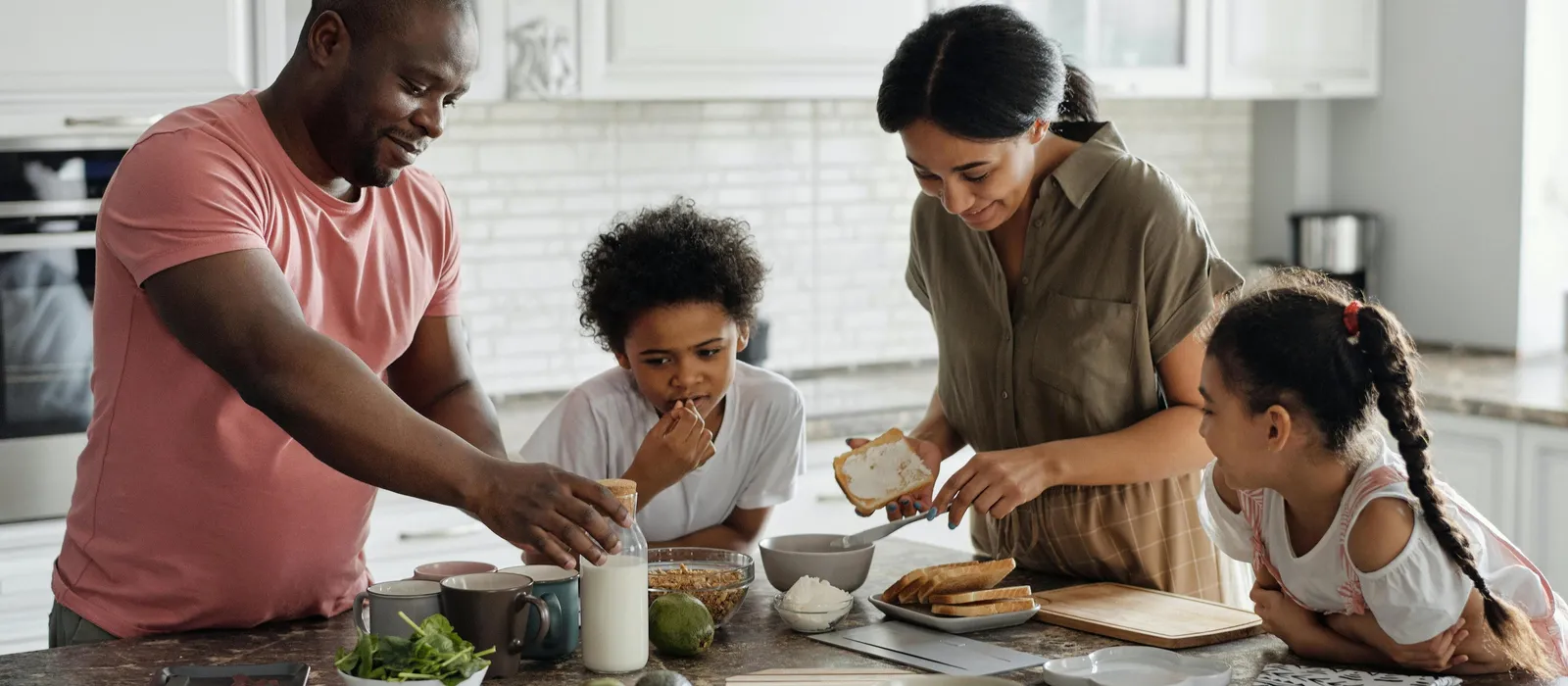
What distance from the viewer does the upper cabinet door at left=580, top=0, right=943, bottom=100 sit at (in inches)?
140

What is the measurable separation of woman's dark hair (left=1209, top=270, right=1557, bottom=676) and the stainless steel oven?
87.1 inches

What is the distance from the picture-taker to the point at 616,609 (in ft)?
5.78

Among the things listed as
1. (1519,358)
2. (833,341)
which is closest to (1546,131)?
(1519,358)

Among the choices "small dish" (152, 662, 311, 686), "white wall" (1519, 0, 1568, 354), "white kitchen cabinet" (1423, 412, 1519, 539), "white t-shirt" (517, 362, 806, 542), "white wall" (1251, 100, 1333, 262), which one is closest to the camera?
"small dish" (152, 662, 311, 686)

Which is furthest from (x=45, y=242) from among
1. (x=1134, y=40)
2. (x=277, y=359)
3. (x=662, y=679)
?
(x=1134, y=40)

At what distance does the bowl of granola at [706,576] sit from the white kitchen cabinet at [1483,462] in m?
2.39

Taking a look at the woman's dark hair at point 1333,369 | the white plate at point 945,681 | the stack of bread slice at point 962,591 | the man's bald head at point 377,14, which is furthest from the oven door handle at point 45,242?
the woman's dark hair at point 1333,369

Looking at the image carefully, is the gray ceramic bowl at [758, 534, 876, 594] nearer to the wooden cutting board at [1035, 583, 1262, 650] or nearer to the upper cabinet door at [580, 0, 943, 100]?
the wooden cutting board at [1035, 583, 1262, 650]

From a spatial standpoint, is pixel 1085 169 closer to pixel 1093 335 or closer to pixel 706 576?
pixel 1093 335

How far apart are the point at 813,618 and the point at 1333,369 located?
2.19ft

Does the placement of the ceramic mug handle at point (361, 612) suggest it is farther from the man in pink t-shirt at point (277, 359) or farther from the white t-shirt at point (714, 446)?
the white t-shirt at point (714, 446)

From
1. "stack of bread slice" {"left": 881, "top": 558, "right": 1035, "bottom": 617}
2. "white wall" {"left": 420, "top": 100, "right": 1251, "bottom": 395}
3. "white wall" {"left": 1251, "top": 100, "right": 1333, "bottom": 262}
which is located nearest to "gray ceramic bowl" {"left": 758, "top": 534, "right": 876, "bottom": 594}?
"stack of bread slice" {"left": 881, "top": 558, "right": 1035, "bottom": 617}

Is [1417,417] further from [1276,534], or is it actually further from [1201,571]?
[1201,571]

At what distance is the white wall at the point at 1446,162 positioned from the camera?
4.33 m
